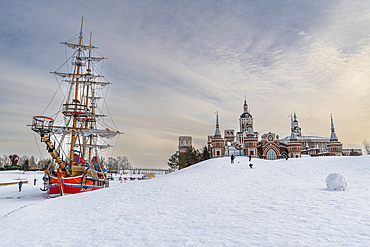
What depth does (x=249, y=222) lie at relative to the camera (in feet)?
31.0

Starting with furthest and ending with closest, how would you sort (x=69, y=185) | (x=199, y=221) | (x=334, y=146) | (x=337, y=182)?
(x=334, y=146)
(x=69, y=185)
(x=337, y=182)
(x=199, y=221)

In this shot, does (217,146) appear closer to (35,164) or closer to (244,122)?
(244,122)

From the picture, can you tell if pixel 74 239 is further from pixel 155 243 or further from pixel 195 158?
pixel 195 158

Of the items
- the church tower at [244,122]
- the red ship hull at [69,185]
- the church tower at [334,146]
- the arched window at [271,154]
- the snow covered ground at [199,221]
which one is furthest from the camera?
the church tower at [244,122]

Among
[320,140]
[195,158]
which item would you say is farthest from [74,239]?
[320,140]

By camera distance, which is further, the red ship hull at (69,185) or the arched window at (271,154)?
the arched window at (271,154)

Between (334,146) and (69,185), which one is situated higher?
(334,146)

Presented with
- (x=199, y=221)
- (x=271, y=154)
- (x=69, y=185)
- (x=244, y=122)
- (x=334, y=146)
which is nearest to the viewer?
(x=199, y=221)

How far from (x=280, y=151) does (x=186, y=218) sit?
58.2 metres

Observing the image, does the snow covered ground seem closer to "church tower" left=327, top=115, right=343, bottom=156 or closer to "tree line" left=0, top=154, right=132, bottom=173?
"tree line" left=0, top=154, right=132, bottom=173

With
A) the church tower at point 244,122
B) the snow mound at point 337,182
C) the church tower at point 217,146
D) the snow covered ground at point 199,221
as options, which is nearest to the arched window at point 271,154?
the church tower at point 217,146

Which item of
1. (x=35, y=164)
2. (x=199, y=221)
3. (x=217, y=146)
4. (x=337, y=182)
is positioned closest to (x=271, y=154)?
(x=217, y=146)

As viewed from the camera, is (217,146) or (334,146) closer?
(217,146)

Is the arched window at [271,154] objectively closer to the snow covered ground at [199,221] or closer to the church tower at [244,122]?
the church tower at [244,122]
